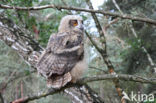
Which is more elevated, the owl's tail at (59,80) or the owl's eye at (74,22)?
the owl's eye at (74,22)

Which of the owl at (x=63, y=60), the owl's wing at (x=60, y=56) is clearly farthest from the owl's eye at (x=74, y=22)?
the owl's wing at (x=60, y=56)

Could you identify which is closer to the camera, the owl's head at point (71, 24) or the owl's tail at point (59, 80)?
the owl's tail at point (59, 80)

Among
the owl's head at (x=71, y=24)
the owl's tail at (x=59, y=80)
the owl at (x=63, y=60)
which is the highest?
the owl's head at (x=71, y=24)

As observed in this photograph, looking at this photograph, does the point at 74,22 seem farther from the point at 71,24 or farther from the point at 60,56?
the point at 60,56

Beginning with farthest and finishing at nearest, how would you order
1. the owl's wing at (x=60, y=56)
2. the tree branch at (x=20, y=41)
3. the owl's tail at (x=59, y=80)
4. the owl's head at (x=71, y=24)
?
the tree branch at (x=20, y=41), the owl's head at (x=71, y=24), the owl's wing at (x=60, y=56), the owl's tail at (x=59, y=80)

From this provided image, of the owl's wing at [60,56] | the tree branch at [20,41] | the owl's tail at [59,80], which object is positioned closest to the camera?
the owl's tail at [59,80]

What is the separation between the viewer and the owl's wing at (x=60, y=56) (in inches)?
89.9

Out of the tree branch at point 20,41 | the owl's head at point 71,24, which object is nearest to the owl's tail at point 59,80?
the owl's head at point 71,24

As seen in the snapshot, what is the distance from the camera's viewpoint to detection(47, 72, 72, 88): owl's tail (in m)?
2.17

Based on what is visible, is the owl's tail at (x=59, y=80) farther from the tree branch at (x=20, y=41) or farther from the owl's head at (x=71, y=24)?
the tree branch at (x=20, y=41)

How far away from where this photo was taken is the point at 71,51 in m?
2.54

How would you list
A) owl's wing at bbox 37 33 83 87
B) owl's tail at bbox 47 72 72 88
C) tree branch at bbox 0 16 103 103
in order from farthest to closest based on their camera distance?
tree branch at bbox 0 16 103 103 < owl's wing at bbox 37 33 83 87 < owl's tail at bbox 47 72 72 88

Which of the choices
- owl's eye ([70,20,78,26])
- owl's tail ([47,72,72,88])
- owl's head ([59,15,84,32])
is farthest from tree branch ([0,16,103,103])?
owl's tail ([47,72,72,88])

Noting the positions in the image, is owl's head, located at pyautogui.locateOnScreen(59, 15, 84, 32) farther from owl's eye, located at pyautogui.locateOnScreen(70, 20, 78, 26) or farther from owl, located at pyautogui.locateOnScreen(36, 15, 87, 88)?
owl, located at pyautogui.locateOnScreen(36, 15, 87, 88)
